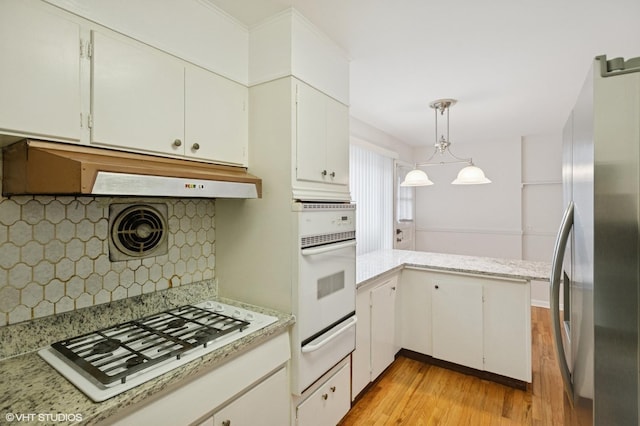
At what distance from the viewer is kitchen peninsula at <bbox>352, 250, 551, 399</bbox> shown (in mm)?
2467

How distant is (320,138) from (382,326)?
1.70m

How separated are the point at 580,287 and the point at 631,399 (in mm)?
305

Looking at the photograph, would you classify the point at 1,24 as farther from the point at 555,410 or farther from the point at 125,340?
the point at 555,410

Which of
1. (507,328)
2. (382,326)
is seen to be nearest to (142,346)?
(382,326)

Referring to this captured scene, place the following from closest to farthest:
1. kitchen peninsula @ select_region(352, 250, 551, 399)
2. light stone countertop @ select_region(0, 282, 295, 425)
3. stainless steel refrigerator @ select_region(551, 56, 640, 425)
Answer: stainless steel refrigerator @ select_region(551, 56, 640, 425)
light stone countertop @ select_region(0, 282, 295, 425)
kitchen peninsula @ select_region(352, 250, 551, 399)

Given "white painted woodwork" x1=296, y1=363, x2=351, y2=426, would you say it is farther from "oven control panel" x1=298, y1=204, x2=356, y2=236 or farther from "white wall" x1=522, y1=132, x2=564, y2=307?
"white wall" x1=522, y1=132, x2=564, y2=307

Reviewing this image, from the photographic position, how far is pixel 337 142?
6.39 ft

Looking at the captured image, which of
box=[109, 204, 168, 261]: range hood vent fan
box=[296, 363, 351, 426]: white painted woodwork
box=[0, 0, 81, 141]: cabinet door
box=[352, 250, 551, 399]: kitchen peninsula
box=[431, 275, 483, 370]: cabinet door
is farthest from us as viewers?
box=[431, 275, 483, 370]: cabinet door

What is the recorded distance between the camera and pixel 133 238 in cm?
153

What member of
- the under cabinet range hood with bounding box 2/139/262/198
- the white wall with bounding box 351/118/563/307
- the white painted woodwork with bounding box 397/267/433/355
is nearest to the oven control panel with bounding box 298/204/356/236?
the under cabinet range hood with bounding box 2/139/262/198

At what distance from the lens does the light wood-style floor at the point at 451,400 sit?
2197 millimetres

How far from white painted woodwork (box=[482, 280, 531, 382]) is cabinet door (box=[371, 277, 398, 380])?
29.7 inches

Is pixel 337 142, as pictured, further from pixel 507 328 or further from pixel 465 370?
pixel 465 370

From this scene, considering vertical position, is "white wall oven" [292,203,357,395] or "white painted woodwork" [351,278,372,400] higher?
"white wall oven" [292,203,357,395]
